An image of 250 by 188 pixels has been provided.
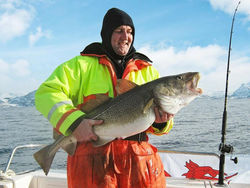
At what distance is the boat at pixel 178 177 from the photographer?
455cm

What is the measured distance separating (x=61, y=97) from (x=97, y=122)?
44 cm

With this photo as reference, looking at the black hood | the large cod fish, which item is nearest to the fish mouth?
the large cod fish

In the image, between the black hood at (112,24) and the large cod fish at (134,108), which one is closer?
the large cod fish at (134,108)

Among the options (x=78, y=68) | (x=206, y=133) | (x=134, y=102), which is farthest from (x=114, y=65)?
(x=206, y=133)

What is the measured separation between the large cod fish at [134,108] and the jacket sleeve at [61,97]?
0.60 feet

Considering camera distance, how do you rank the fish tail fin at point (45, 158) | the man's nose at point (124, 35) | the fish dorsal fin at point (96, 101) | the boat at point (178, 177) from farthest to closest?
the boat at point (178, 177) → the man's nose at point (124, 35) → the fish dorsal fin at point (96, 101) → the fish tail fin at point (45, 158)

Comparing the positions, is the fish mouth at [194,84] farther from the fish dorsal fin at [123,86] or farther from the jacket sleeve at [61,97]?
the jacket sleeve at [61,97]

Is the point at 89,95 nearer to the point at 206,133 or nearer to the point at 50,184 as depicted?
the point at 50,184

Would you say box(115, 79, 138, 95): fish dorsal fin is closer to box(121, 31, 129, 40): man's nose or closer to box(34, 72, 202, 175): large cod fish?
box(34, 72, 202, 175): large cod fish

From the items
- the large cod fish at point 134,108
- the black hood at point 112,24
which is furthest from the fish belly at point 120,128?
the black hood at point 112,24

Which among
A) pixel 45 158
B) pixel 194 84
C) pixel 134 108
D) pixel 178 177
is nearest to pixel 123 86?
pixel 134 108

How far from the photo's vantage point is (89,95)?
119 inches

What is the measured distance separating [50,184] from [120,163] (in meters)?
2.64

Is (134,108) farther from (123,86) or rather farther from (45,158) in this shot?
(45,158)
